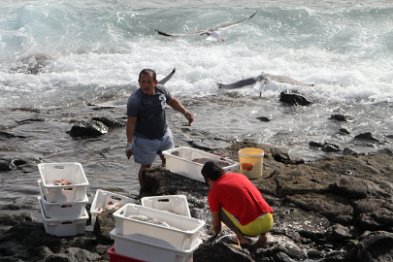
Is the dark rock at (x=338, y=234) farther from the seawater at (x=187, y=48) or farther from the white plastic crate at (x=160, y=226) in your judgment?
the seawater at (x=187, y=48)

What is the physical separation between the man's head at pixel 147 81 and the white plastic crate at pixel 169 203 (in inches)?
50.5

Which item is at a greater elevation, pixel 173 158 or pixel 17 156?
pixel 173 158

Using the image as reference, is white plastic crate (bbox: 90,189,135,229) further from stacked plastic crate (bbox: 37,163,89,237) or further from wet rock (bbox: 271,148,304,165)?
wet rock (bbox: 271,148,304,165)

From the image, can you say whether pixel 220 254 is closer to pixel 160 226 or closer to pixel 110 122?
pixel 160 226

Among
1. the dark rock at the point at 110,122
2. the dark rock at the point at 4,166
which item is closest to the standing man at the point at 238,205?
the dark rock at the point at 4,166

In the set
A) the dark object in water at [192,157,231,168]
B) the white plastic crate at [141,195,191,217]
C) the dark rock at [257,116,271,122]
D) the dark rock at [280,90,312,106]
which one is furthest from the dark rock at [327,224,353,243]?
the dark rock at [280,90,312,106]

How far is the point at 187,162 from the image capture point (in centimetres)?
688

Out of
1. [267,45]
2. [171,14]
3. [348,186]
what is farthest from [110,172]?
[171,14]

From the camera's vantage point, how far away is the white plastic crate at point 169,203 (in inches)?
235

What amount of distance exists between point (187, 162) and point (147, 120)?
633 millimetres

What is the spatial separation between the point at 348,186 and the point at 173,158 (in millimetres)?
1946

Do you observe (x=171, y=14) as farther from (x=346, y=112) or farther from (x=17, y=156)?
(x=17, y=156)

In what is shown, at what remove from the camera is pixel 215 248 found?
5.31 meters

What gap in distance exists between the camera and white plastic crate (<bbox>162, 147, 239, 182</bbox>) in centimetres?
686
